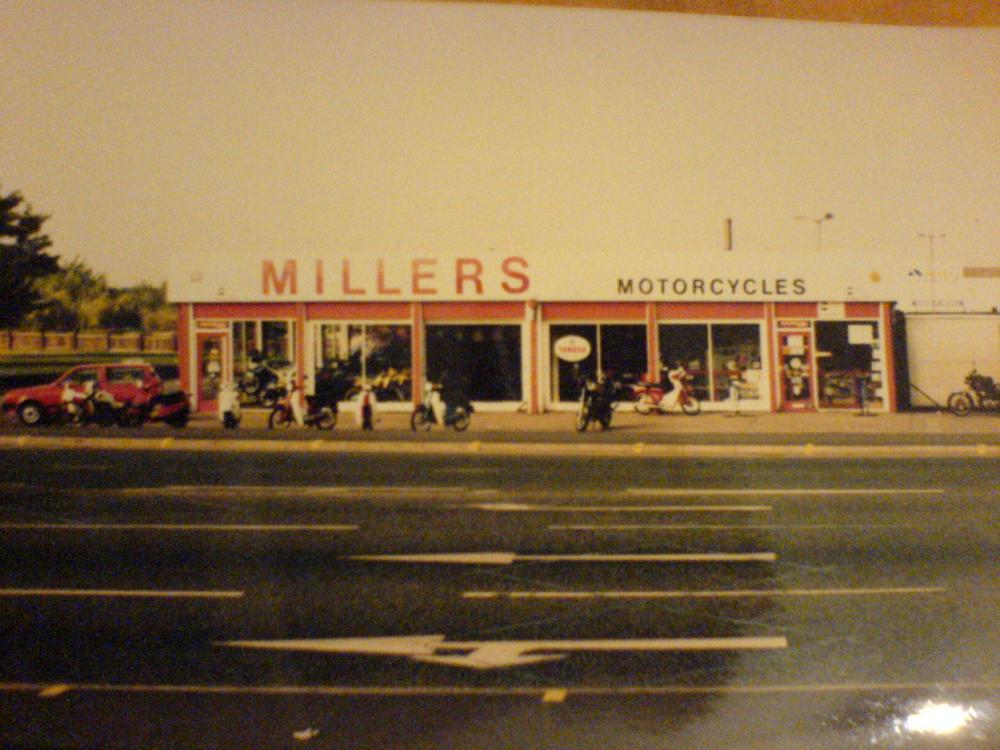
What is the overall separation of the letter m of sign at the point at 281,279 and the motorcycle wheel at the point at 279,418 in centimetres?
281

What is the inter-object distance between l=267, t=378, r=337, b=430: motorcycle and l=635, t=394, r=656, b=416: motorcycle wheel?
3.04m

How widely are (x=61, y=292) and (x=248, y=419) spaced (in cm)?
505

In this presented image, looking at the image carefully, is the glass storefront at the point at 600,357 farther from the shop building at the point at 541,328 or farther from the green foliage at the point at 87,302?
the green foliage at the point at 87,302

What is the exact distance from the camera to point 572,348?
857cm

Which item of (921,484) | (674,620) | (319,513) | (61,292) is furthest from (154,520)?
(921,484)

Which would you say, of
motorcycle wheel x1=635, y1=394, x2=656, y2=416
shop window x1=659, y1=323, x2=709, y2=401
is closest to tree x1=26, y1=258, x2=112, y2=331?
shop window x1=659, y1=323, x2=709, y2=401

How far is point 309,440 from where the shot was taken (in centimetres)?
898

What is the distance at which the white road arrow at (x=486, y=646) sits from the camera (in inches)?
114

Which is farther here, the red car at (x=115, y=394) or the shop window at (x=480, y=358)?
the shop window at (x=480, y=358)

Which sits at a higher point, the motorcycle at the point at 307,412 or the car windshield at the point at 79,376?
the car windshield at the point at 79,376

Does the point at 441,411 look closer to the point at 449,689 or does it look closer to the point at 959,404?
the point at 959,404

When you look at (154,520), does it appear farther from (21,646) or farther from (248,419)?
(248,419)

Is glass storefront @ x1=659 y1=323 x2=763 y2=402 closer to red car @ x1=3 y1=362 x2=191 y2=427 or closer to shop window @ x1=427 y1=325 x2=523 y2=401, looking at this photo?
shop window @ x1=427 y1=325 x2=523 y2=401

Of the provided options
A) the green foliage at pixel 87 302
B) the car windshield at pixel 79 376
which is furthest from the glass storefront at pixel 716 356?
the green foliage at pixel 87 302
